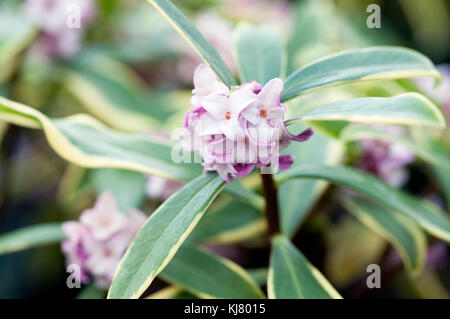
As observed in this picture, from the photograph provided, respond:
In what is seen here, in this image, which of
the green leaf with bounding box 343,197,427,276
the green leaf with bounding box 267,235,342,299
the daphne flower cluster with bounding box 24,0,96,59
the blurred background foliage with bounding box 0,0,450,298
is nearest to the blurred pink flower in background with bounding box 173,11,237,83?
the blurred background foliage with bounding box 0,0,450,298

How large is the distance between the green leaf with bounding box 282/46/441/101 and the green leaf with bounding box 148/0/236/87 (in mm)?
79

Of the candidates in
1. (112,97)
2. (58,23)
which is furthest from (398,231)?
(58,23)

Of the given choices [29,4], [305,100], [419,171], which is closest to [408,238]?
[305,100]

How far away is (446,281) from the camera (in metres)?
1.18

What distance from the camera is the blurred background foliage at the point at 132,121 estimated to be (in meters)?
0.89

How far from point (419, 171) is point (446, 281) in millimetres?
308

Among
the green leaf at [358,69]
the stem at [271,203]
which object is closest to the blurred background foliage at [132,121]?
the stem at [271,203]

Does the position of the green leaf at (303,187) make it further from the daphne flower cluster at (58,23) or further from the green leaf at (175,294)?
the daphne flower cluster at (58,23)

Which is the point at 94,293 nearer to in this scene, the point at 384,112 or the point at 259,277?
the point at 259,277

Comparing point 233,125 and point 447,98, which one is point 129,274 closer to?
point 233,125

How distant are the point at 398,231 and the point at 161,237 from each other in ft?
1.50

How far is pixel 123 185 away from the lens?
2.78ft

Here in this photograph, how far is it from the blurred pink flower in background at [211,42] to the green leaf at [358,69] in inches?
20.2

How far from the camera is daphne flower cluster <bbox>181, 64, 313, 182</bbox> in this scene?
0.44 m
